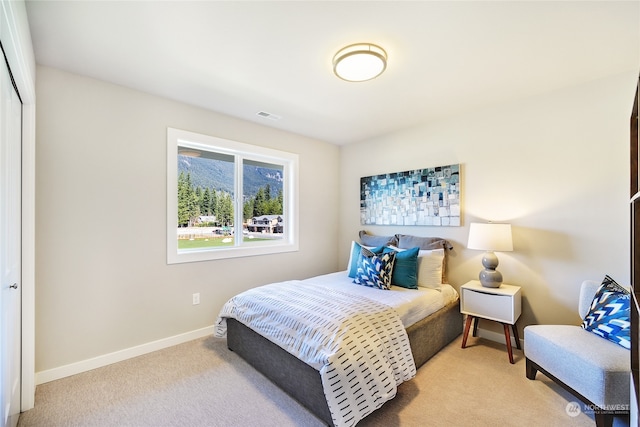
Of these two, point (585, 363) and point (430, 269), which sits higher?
point (430, 269)

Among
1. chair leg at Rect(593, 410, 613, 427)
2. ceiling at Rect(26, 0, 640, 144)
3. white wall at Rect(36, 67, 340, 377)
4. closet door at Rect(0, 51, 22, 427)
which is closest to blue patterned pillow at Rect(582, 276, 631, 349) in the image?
chair leg at Rect(593, 410, 613, 427)

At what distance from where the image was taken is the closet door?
139cm

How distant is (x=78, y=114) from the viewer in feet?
7.55

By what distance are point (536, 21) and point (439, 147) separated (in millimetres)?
1671

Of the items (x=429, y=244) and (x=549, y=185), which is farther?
(x=429, y=244)

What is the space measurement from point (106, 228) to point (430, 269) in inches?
122

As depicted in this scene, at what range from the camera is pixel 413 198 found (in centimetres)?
351

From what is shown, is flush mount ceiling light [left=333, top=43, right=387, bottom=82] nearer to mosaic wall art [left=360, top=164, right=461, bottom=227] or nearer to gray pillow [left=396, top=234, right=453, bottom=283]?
mosaic wall art [left=360, top=164, right=461, bottom=227]

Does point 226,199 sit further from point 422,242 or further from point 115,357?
point 422,242

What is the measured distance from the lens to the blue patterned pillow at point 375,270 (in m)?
2.76

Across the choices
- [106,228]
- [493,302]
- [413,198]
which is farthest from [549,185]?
[106,228]

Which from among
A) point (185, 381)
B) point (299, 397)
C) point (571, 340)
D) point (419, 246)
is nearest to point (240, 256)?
point (185, 381)

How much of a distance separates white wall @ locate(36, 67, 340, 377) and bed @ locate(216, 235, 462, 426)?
68 cm

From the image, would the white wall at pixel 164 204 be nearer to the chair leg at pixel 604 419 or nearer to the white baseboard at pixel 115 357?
the white baseboard at pixel 115 357
